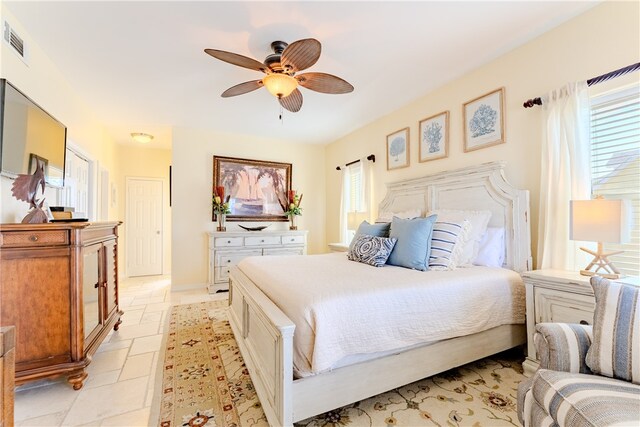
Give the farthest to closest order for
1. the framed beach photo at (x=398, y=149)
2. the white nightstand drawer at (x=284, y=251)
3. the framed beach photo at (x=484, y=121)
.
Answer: the white nightstand drawer at (x=284, y=251) < the framed beach photo at (x=398, y=149) < the framed beach photo at (x=484, y=121)

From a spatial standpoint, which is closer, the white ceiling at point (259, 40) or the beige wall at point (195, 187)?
the white ceiling at point (259, 40)

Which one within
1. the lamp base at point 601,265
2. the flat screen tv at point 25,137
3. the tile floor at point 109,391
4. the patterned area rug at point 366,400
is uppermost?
the flat screen tv at point 25,137

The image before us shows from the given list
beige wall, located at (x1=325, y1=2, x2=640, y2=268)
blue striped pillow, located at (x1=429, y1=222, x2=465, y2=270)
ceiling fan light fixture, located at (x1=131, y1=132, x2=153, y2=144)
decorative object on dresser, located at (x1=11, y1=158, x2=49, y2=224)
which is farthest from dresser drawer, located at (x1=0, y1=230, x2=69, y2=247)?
ceiling fan light fixture, located at (x1=131, y1=132, x2=153, y2=144)

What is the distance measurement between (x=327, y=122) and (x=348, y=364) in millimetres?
3577

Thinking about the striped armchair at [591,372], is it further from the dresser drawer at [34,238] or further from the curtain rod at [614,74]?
the dresser drawer at [34,238]

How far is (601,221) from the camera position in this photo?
65.4 inches

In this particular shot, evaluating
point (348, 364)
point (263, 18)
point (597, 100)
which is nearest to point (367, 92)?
point (263, 18)

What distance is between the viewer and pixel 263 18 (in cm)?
202

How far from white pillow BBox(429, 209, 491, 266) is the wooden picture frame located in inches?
125

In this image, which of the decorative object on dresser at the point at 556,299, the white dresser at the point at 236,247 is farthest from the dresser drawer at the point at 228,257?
the decorative object on dresser at the point at 556,299

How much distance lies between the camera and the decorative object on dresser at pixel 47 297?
1.66 meters

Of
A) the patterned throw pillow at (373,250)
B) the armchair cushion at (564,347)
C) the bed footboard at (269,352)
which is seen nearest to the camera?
the armchair cushion at (564,347)

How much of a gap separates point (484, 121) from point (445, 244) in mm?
1326

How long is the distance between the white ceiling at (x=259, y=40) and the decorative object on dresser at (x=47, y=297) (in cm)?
156
